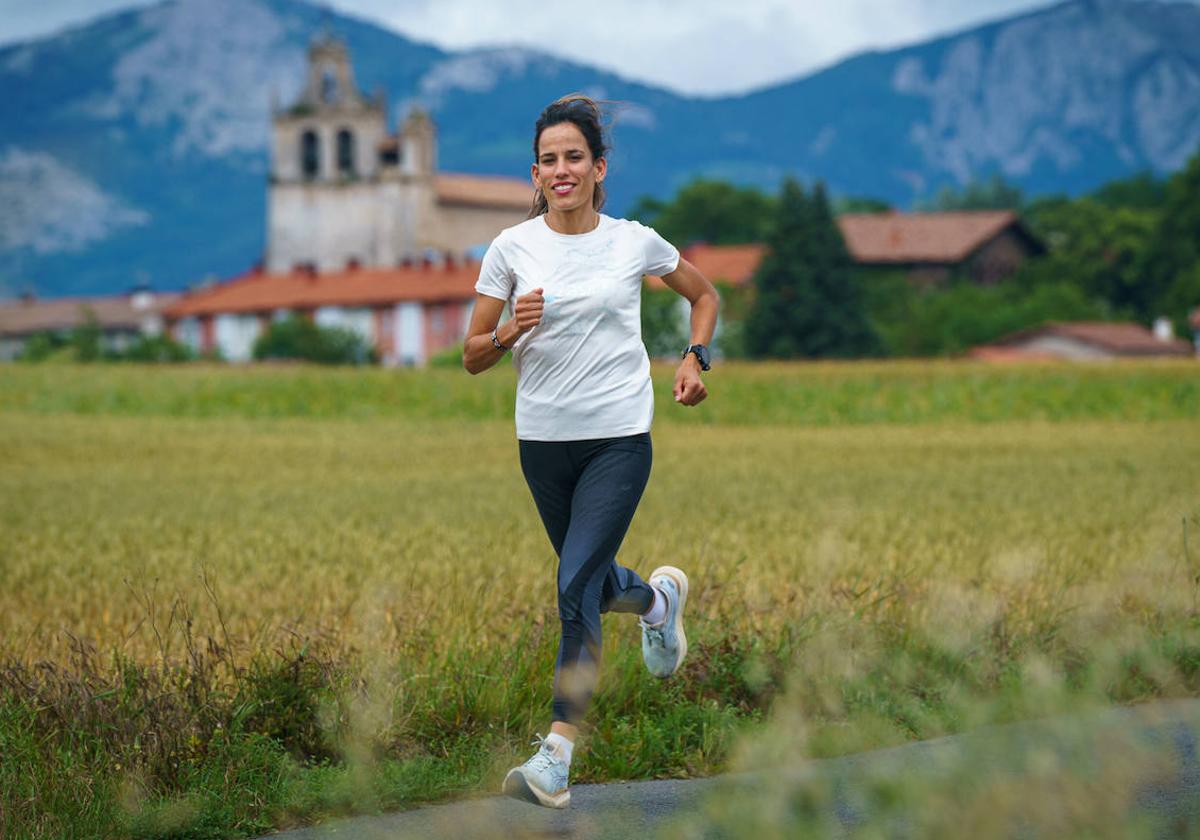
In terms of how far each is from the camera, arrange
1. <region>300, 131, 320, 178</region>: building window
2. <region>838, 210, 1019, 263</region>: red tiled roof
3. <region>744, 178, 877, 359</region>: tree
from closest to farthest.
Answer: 1. <region>744, 178, 877, 359</region>: tree
2. <region>838, 210, 1019, 263</region>: red tiled roof
3. <region>300, 131, 320, 178</region>: building window

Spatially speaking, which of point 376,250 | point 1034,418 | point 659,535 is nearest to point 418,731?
point 659,535

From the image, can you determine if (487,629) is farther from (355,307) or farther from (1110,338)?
(355,307)

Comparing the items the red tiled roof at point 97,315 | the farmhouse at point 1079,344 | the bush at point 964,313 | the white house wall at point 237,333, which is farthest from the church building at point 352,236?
the farmhouse at point 1079,344

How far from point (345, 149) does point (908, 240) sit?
186 ft

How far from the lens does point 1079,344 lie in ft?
355

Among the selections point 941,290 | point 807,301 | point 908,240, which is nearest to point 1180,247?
point 941,290

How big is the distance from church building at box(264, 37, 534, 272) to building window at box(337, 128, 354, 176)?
95 mm

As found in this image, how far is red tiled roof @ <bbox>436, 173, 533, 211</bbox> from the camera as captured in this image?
17638 cm

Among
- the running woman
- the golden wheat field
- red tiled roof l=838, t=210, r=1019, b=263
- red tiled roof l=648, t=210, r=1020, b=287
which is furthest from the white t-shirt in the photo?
red tiled roof l=838, t=210, r=1019, b=263

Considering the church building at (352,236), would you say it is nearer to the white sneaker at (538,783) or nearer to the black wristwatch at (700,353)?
the black wristwatch at (700,353)

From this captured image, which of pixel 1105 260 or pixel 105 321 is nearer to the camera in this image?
pixel 1105 260

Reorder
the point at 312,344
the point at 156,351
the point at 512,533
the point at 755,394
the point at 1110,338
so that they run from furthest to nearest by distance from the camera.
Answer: the point at 312,344 < the point at 156,351 < the point at 1110,338 < the point at 755,394 < the point at 512,533

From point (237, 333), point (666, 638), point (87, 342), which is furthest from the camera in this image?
point (237, 333)

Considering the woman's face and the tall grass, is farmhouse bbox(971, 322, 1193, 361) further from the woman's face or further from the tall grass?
the woman's face
